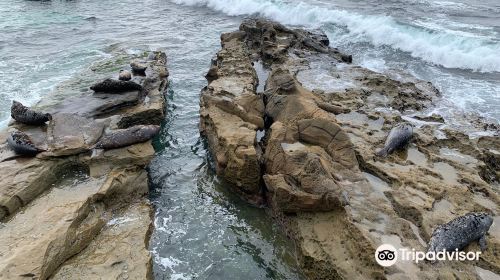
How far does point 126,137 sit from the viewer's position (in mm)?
8977

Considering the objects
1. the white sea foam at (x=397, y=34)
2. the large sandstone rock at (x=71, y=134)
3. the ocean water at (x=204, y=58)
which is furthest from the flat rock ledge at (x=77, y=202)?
the white sea foam at (x=397, y=34)

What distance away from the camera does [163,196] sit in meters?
8.80

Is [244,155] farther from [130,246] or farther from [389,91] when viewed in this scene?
[389,91]

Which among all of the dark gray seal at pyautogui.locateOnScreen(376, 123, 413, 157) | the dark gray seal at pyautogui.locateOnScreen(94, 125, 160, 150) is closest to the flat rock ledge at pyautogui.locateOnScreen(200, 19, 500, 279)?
the dark gray seal at pyautogui.locateOnScreen(376, 123, 413, 157)

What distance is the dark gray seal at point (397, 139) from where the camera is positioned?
849cm

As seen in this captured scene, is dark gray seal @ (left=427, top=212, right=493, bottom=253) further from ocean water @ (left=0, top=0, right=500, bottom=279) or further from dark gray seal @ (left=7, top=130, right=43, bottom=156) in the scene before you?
dark gray seal @ (left=7, top=130, right=43, bottom=156)

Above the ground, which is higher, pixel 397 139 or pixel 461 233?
pixel 397 139

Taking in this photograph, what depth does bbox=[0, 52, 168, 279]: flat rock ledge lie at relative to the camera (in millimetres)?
6281

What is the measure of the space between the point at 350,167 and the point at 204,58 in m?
10.8

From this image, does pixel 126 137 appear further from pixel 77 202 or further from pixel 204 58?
pixel 204 58

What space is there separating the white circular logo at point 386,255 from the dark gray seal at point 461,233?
54 cm

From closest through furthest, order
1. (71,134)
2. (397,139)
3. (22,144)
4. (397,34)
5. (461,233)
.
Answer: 1. (461,233)
2. (22,144)
3. (397,139)
4. (71,134)
5. (397,34)

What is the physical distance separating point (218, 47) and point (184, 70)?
11.1 ft

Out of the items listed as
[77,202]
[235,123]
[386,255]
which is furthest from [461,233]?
[77,202]
